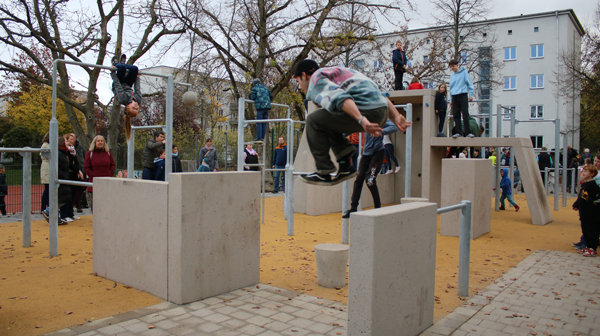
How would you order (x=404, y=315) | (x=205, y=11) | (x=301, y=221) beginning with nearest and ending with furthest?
1. (x=404, y=315)
2. (x=301, y=221)
3. (x=205, y=11)

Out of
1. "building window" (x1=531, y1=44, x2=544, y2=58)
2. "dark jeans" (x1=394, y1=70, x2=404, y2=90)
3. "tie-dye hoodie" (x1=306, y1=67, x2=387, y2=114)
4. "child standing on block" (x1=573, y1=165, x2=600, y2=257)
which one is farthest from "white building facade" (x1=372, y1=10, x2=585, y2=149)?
"tie-dye hoodie" (x1=306, y1=67, x2=387, y2=114)

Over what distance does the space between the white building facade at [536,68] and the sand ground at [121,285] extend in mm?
27147

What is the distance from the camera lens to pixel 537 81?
35.6 meters

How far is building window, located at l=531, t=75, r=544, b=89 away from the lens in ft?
116

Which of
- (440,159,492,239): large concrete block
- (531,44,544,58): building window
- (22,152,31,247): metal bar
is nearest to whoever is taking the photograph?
(22,152,31,247): metal bar

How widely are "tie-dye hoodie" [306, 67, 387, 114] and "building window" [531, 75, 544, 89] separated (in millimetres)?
37720

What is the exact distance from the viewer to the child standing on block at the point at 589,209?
6.59 metres

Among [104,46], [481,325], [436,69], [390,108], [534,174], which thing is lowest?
[481,325]

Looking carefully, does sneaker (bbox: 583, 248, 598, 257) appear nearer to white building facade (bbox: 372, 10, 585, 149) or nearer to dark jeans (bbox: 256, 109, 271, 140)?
dark jeans (bbox: 256, 109, 271, 140)

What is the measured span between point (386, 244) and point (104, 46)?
508 inches

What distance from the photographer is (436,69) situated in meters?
23.3

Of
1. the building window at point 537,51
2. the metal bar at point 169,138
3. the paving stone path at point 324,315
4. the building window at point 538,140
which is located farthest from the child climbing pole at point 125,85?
the building window at point 537,51

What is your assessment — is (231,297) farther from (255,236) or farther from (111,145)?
(111,145)

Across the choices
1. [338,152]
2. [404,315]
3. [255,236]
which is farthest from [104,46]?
[404,315]
